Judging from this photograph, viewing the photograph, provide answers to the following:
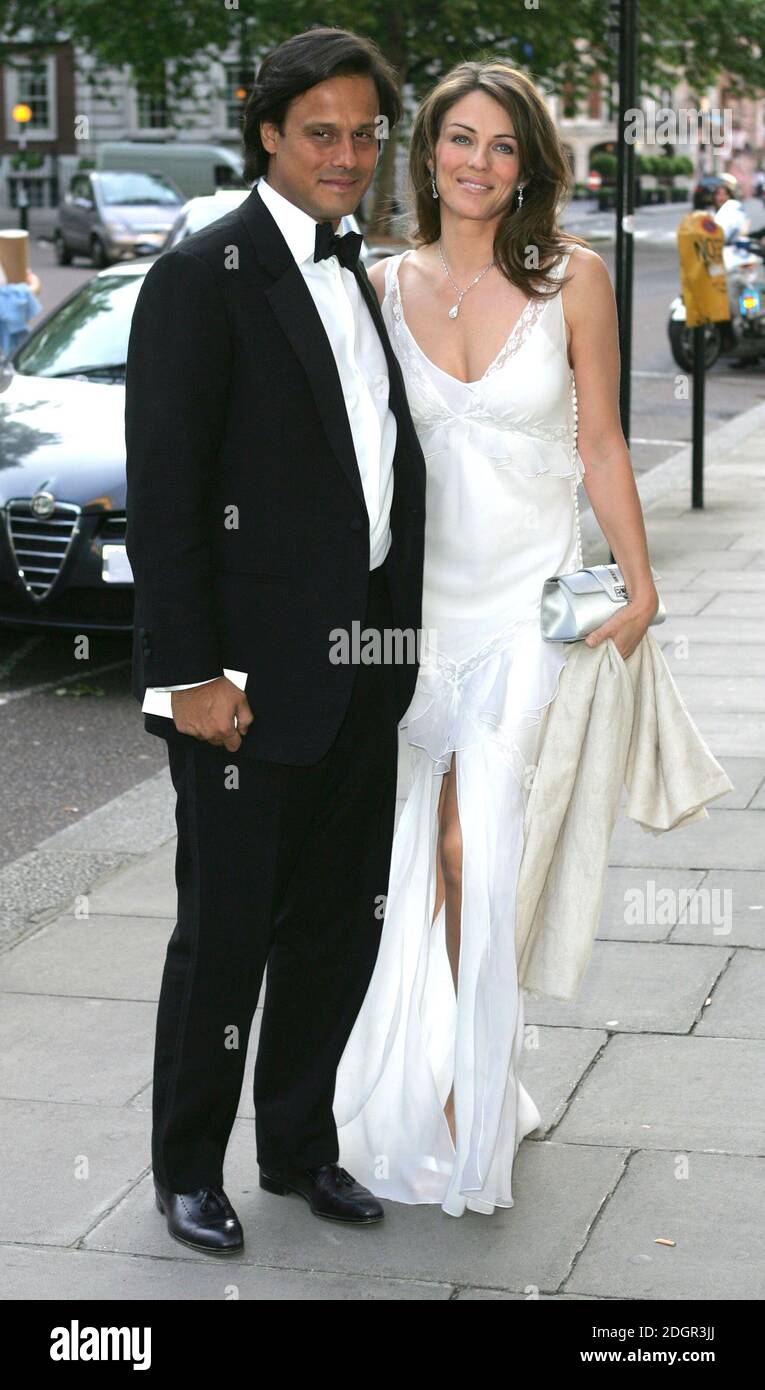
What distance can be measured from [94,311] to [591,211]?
1906 inches

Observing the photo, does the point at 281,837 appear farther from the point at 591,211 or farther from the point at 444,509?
the point at 591,211

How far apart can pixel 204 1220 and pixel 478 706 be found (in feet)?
3.27

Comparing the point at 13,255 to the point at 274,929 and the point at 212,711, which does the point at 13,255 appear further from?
the point at 212,711

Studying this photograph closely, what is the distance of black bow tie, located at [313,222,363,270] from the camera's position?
309cm

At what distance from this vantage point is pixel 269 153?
3.14m

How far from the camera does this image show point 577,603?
11.0 ft

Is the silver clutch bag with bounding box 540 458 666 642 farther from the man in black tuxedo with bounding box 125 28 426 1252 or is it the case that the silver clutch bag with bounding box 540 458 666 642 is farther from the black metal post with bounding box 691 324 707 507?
the black metal post with bounding box 691 324 707 507

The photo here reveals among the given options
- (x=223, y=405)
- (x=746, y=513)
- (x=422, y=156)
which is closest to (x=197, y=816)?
(x=223, y=405)

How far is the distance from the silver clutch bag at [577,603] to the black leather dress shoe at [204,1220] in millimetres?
1123

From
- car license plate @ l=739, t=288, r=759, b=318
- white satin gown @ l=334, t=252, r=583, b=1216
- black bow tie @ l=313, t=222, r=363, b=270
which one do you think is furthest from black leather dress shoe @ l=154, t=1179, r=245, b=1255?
car license plate @ l=739, t=288, r=759, b=318

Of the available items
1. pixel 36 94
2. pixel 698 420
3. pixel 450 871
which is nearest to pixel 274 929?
pixel 450 871

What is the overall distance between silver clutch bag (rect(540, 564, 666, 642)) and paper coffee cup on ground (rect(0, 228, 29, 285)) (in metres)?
10.7

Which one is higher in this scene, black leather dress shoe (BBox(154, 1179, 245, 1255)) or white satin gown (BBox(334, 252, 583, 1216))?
white satin gown (BBox(334, 252, 583, 1216))

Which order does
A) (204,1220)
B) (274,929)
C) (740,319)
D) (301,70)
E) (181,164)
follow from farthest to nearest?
(181,164) < (740,319) < (274,929) < (204,1220) < (301,70)
